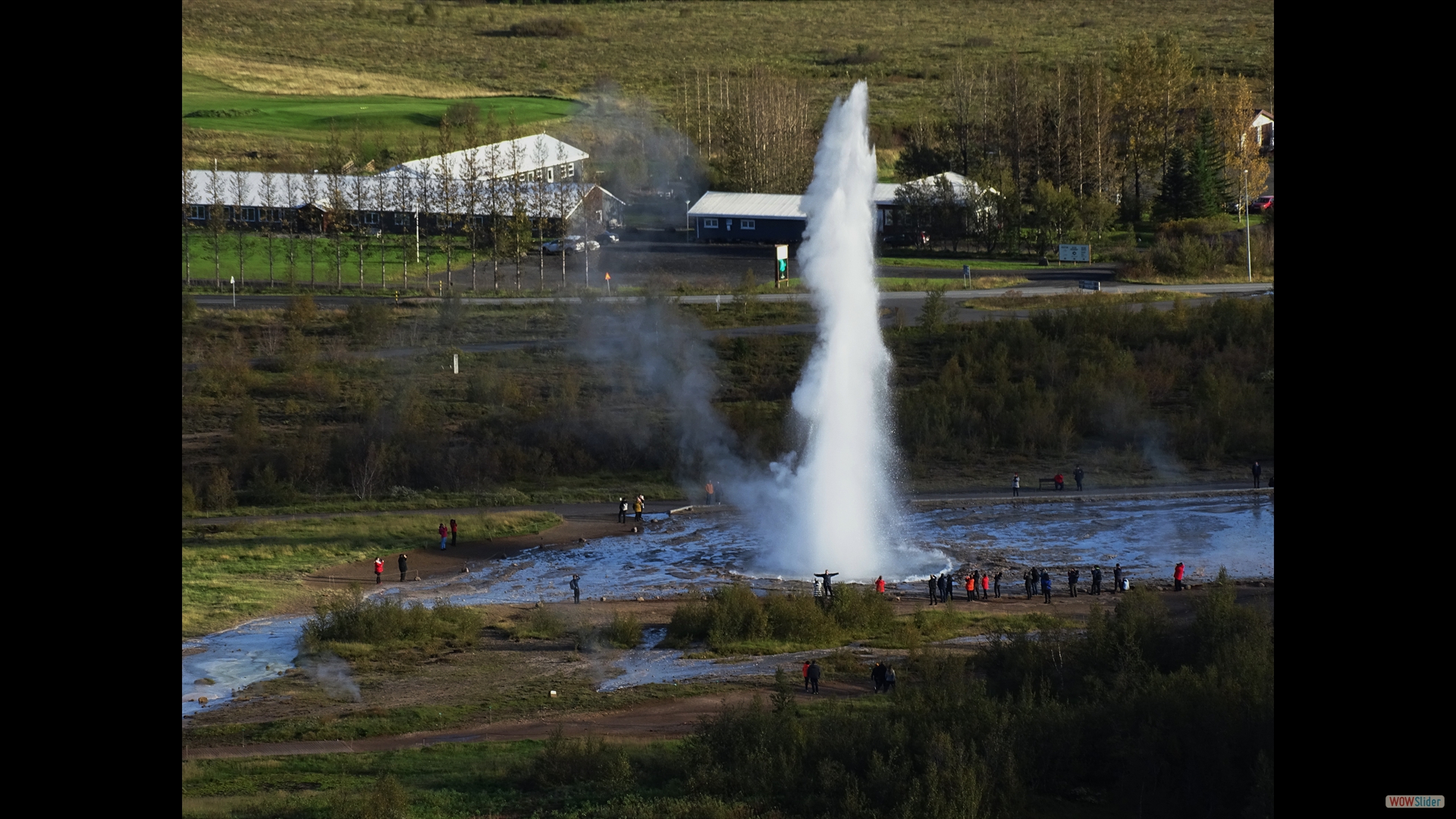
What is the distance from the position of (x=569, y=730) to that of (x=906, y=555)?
41.7 ft

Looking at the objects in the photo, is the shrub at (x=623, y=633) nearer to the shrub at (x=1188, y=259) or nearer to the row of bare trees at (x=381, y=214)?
the row of bare trees at (x=381, y=214)

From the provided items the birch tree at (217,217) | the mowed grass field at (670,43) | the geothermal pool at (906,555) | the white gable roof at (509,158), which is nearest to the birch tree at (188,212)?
the birch tree at (217,217)

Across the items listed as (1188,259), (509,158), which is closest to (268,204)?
(509,158)

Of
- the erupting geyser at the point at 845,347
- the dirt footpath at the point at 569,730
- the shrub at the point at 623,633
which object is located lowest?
the dirt footpath at the point at 569,730

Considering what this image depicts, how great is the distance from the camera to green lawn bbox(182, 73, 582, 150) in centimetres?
9912

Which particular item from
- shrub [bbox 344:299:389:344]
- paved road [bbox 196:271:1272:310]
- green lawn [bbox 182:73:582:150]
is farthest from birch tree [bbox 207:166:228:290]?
green lawn [bbox 182:73:582:150]

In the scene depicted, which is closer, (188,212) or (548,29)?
(188,212)

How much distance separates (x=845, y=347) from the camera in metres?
37.1

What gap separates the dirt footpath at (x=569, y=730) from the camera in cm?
2233

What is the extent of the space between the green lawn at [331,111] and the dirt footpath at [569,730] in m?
73.0

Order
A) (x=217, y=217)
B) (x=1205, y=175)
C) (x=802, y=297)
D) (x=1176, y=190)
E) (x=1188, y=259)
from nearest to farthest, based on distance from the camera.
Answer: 1. (x=802, y=297)
2. (x=1188, y=259)
3. (x=217, y=217)
4. (x=1205, y=175)
5. (x=1176, y=190)

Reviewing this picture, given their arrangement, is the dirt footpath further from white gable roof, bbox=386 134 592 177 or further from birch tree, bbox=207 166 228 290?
white gable roof, bbox=386 134 592 177

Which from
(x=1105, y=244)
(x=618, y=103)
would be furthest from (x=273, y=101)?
(x=1105, y=244)

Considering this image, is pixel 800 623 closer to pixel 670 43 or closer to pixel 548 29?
pixel 670 43
